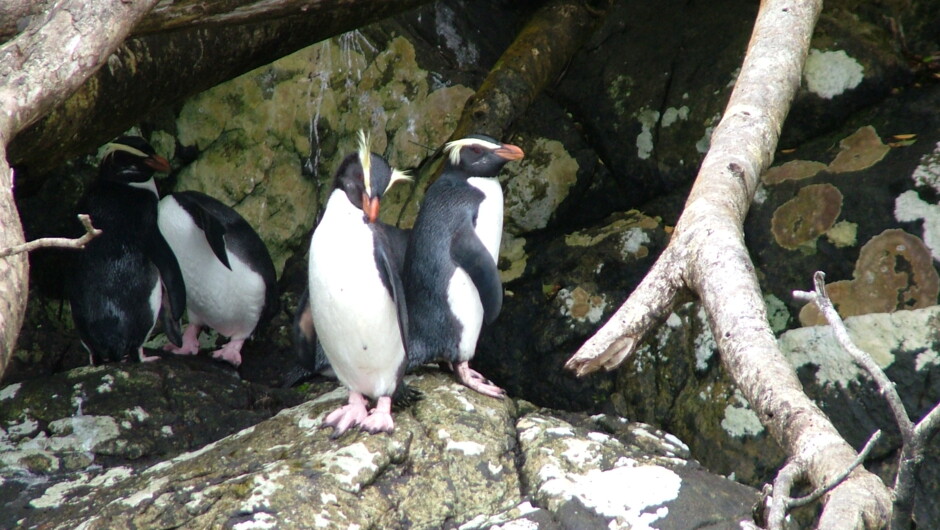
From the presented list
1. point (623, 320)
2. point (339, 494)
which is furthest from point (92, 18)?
point (339, 494)

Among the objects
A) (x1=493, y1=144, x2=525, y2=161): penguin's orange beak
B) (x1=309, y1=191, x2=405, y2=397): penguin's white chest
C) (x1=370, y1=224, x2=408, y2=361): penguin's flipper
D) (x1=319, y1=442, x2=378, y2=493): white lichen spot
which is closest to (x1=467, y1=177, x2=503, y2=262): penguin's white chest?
(x1=493, y1=144, x2=525, y2=161): penguin's orange beak

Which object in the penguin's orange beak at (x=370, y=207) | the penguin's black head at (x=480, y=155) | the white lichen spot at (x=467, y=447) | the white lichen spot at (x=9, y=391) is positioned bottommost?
the white lichen spot at (x=467, y=447)

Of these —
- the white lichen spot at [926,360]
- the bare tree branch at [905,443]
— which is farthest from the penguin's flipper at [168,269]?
the bare tree branch at [905,443]

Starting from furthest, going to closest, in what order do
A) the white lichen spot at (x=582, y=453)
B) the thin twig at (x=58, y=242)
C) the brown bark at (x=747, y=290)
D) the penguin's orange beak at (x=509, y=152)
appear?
the penguin's orange beak at (x=509, y=152)
the white lichen spot at (x=582, y=453)
the thin twig at (x=58, y=242)
the brown bark at (x=747, y=290)

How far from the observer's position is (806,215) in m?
4.46

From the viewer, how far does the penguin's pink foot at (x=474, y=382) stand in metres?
3.97

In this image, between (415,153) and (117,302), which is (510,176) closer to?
(415,153)

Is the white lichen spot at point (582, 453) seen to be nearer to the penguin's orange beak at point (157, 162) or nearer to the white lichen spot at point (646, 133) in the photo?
the white lichen spot at point (646, 133)

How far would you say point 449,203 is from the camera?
413 centimetres

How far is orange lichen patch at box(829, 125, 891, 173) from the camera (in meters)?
4.45

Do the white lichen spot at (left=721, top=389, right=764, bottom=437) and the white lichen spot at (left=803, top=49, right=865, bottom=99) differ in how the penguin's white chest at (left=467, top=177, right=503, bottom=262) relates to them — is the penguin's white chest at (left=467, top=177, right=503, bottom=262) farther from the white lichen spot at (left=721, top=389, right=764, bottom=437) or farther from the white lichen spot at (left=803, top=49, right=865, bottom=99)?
the white lichen spot at (left=803, top=49, right=865, bottom=99)

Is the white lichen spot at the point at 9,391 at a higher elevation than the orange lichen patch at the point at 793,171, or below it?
below

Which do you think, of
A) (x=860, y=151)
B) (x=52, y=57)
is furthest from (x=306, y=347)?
(x=860, y=151)

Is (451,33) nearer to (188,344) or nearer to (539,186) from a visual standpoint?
(539,186)
